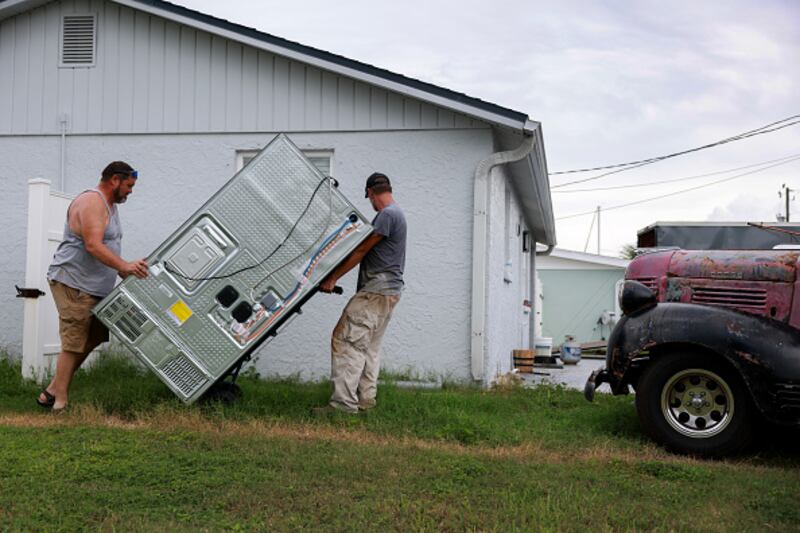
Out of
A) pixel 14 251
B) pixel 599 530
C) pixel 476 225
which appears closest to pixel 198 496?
pixel 599 530

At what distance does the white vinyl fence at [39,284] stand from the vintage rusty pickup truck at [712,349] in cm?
524

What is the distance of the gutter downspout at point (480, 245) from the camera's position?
833cm

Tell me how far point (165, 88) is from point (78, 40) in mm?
1173

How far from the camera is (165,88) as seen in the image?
29.7ft

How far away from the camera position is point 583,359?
61.1 ft

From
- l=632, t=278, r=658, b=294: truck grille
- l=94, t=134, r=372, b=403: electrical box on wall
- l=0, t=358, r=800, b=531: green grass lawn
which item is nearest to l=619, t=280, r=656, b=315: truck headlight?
l=632, t=278, r=658, b=294: truck grille

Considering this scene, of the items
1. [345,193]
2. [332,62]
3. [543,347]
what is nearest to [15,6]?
[332,62]

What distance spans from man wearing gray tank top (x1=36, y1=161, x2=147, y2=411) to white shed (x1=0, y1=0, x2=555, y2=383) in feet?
8.44

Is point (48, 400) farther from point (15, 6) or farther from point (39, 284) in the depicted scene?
point (15, 6)

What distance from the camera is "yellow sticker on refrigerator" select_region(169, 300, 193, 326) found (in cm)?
625

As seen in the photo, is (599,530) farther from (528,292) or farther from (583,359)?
(583,359)

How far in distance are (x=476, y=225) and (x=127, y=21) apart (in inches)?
178

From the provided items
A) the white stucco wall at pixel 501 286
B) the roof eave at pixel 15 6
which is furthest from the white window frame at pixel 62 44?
the white stucco wall at pixel 501 286

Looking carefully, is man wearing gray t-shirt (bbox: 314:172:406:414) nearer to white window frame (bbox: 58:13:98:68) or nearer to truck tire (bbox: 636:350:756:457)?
truck tire (bbox: 636:350:756:457)
